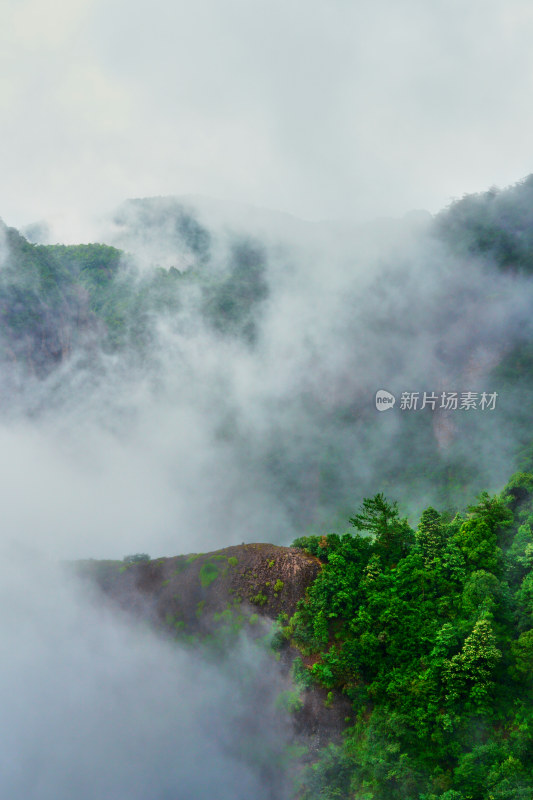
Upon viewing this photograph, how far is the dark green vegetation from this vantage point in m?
38.6

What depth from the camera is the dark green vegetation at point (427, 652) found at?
127 feet

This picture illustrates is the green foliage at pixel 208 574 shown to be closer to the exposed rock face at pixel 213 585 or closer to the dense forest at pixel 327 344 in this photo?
the exposed rock face at pixel 213 585

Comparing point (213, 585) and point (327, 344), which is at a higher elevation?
point (327, 344)

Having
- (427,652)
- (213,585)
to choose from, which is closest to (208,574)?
(213,585)

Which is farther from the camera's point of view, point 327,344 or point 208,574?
point 327,344

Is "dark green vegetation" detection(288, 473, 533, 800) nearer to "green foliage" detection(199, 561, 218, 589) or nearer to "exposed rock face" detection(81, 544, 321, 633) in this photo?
"exposed rock face" detection(81, 544, 321, 633)

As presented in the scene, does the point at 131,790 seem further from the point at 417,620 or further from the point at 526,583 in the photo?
the point at 526,583

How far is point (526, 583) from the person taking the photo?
4469 cm

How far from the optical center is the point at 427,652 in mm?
45156

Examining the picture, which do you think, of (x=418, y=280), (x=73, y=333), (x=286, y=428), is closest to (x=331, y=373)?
(x=286, y=428)

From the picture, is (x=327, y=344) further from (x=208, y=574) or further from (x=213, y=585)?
(x=213, y=585)


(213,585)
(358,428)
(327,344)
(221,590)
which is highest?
(327,344)

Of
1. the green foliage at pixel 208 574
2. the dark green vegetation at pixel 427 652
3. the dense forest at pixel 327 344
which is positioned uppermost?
the dense forest at pixel 327 344

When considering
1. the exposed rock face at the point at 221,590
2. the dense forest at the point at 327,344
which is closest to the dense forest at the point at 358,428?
the dense forest at the point at 327,344
